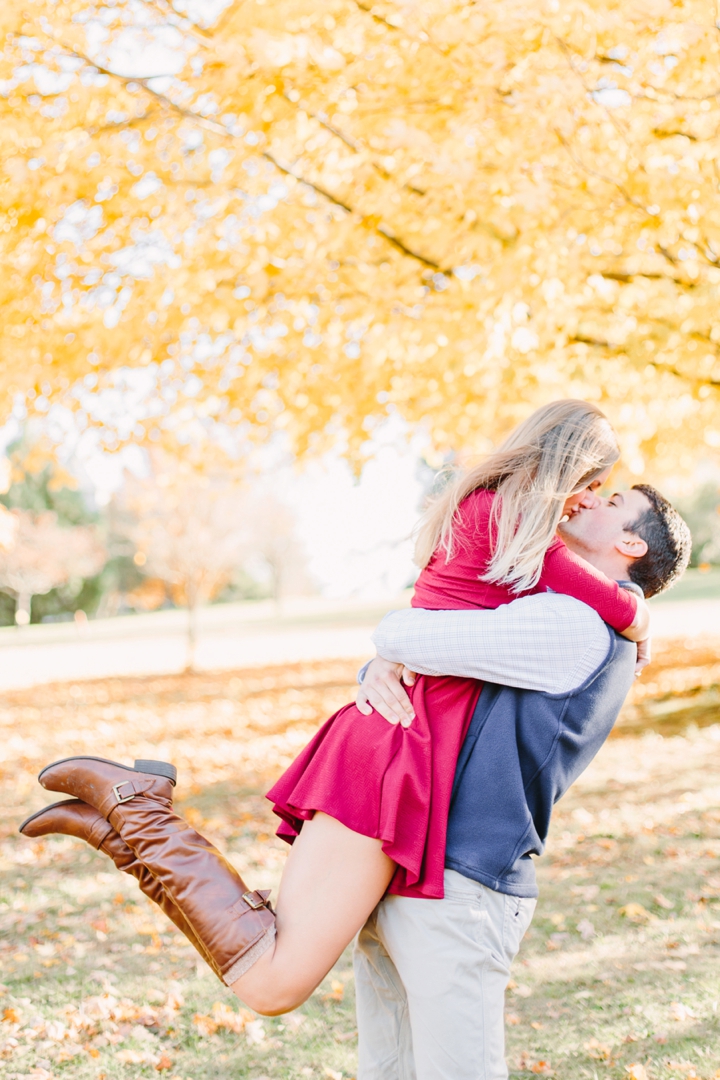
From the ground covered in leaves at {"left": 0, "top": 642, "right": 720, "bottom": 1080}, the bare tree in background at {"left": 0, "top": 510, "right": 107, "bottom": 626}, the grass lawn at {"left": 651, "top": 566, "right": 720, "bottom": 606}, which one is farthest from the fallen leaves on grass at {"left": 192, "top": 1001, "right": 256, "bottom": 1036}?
the bare tree in background at {"left": 0, "top": 510, "right": 107, "bottom": 626}

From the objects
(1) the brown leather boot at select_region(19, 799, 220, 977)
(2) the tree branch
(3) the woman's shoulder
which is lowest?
(1) the brown leather boot at select_region(19, 799, 220, 977)

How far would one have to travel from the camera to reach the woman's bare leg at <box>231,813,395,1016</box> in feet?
6.54

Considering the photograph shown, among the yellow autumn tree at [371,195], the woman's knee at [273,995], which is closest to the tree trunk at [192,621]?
the yellow autumn tree at [371,195]

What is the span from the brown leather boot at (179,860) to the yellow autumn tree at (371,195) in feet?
10.2

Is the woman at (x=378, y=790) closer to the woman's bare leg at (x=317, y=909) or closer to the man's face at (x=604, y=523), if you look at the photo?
the woman's bare leg at (x=317, y=909)

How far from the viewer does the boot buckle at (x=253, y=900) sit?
210cm

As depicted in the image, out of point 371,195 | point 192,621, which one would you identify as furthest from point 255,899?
point 192,621

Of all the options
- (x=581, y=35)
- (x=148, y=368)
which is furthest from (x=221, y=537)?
(x=581, y=35)

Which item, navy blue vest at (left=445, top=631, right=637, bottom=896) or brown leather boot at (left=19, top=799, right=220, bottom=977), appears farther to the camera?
brown leather boot at (left=19, top=799, right=220, bottom=977)

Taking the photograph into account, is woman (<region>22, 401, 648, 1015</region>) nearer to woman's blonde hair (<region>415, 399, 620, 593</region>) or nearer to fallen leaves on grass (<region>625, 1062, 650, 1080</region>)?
woman's blonde hair (<region>415, 399, 620, 593</region>)

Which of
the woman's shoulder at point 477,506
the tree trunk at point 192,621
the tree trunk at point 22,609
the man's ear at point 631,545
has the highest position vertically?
the woman's shoulder at point 477,506

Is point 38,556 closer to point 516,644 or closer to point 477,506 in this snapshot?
point 477,506

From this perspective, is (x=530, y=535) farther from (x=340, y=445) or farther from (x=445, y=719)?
(x=340, y=445)

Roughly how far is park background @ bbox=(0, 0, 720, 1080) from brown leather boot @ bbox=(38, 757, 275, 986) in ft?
4.05
